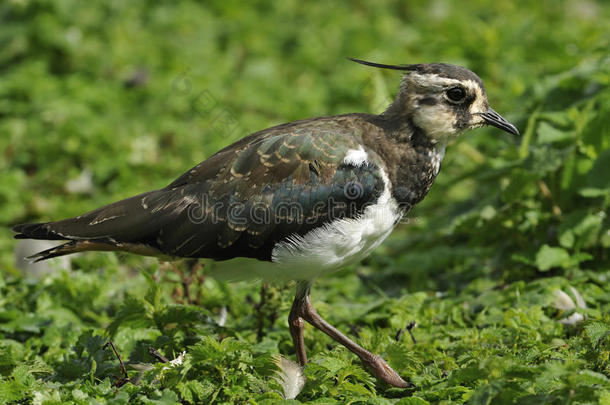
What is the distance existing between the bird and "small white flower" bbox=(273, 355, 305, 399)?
62 cm

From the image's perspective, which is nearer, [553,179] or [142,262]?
[553,179]

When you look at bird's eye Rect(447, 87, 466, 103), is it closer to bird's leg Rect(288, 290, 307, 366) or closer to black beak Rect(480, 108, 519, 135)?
black beak Rect(480, 108, 519, 135)

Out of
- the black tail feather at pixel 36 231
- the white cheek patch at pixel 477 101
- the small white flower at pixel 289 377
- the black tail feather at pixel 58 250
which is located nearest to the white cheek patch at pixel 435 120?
the white cheek patch at pixel 477 101

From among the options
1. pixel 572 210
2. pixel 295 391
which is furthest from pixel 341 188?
pixel 572 210

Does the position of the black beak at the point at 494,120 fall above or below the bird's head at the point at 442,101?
A: below

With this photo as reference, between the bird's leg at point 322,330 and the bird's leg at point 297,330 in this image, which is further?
the bird's leg at point 297,330

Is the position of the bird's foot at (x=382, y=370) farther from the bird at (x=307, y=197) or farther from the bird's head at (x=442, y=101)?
the bird's head at (x=442, y=101)

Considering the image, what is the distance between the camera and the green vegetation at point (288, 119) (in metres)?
4.87

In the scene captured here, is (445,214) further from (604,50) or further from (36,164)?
(36,164)

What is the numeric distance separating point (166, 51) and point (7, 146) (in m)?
2.97

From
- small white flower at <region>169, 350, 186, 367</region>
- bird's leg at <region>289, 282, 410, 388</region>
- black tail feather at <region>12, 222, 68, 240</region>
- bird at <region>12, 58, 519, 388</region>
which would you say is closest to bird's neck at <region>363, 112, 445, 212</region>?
bird at <region>12, 58, 519, 388</region>

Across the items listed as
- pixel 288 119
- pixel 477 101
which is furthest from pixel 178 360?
pixel 288 119

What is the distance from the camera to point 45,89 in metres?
10.1

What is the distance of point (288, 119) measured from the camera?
10.0 m
